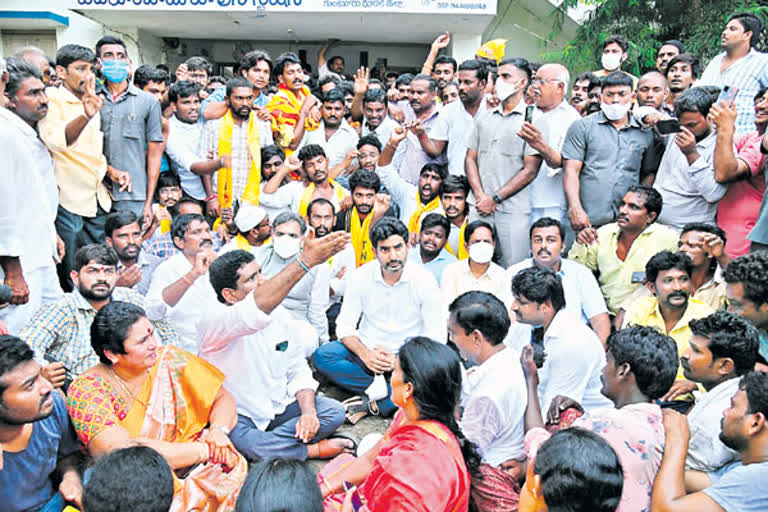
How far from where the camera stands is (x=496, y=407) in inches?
110

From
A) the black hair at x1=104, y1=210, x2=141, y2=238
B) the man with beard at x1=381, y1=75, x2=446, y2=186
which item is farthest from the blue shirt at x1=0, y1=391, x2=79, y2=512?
the man with beard at x1=381, y1=75, x2=446, y2=186

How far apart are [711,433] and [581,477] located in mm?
1105

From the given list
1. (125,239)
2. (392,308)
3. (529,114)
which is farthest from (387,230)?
(125,239)

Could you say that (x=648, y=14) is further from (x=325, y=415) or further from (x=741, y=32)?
(x=325, y=415)

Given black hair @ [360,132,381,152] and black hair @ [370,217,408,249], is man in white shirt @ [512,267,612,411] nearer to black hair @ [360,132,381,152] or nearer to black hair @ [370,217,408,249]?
black hair @ [370,217,408,249]

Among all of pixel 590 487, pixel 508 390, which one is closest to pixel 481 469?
pixel 508 390

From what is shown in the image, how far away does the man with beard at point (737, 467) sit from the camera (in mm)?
2012

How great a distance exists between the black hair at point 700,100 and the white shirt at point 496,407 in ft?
8.43

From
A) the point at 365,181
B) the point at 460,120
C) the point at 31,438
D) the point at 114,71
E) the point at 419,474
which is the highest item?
the point at 114,71

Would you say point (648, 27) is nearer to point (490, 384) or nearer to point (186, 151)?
point (186, 151)

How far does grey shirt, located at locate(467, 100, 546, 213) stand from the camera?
4.85 meters

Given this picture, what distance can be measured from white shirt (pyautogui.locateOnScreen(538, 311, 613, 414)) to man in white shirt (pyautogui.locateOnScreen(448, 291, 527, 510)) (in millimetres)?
281

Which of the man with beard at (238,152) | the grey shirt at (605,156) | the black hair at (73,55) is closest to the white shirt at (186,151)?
the man with beard at (238,152)

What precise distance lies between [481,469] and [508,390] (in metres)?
0.44
